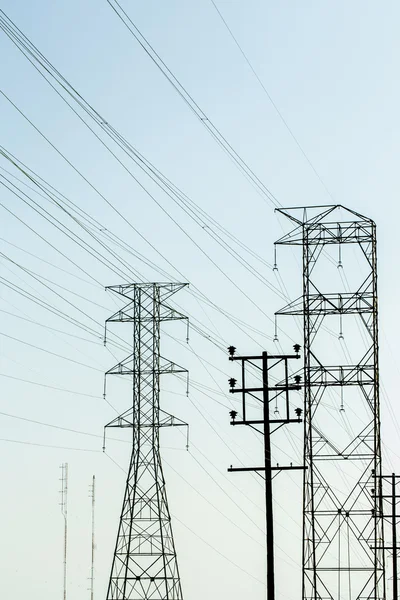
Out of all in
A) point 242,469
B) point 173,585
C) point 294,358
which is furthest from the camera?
point 173,585

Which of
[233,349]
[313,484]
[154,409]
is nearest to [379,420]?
[313,484]

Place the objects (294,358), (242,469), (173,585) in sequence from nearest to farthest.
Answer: (242,469) < (294,358) < (173,585)

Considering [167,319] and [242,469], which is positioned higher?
[167,319]

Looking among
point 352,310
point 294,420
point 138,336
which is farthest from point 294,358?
point 138,336

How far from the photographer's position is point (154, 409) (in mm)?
49844

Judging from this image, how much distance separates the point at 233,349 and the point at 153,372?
12.8 m

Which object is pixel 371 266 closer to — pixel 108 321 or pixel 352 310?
pixel 352 310

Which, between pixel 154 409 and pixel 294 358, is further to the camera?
pixel 154 409

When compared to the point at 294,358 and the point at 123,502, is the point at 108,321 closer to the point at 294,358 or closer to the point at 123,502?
the point at 123,502

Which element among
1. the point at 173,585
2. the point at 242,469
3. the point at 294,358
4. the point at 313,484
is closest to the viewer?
the point at 242,469

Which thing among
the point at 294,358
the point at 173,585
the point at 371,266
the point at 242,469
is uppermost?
the point at 371,266

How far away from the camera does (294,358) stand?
130 ft

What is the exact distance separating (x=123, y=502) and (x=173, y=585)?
14.5 ft

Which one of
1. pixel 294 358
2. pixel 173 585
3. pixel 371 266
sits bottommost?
pixel 173 585
